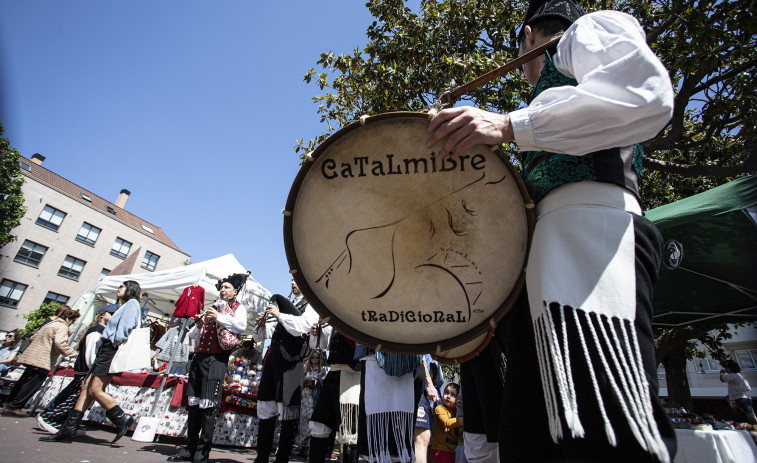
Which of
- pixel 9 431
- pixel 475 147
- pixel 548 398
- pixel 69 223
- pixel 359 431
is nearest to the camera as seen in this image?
pixel 548 398

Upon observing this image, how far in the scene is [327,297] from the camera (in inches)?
50.8

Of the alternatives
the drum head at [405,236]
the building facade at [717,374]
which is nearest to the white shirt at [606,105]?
the drum head at [405,236]

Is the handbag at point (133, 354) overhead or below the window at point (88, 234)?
below

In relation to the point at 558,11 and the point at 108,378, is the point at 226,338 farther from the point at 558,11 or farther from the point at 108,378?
the point at 558,11

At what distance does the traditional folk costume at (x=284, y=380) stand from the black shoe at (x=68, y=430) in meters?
2.32

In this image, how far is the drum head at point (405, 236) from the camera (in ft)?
3.90

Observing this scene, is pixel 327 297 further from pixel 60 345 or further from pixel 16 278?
pixel 16 278

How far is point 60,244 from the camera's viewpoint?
28.4 meters

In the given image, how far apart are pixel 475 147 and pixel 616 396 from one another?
75 cm

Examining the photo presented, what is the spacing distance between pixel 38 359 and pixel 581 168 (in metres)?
8.47

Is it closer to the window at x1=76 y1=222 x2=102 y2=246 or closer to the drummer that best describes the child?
the drummer

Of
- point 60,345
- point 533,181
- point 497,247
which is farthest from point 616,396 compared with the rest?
point 60,345

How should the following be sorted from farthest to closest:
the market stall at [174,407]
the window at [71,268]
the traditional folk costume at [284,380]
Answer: the window at [71,268], the market stall at [174,407], the traditional folk costume at [284,380]

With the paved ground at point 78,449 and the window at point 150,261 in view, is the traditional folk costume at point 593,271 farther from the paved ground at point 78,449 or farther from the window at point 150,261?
the window at point 150,261
